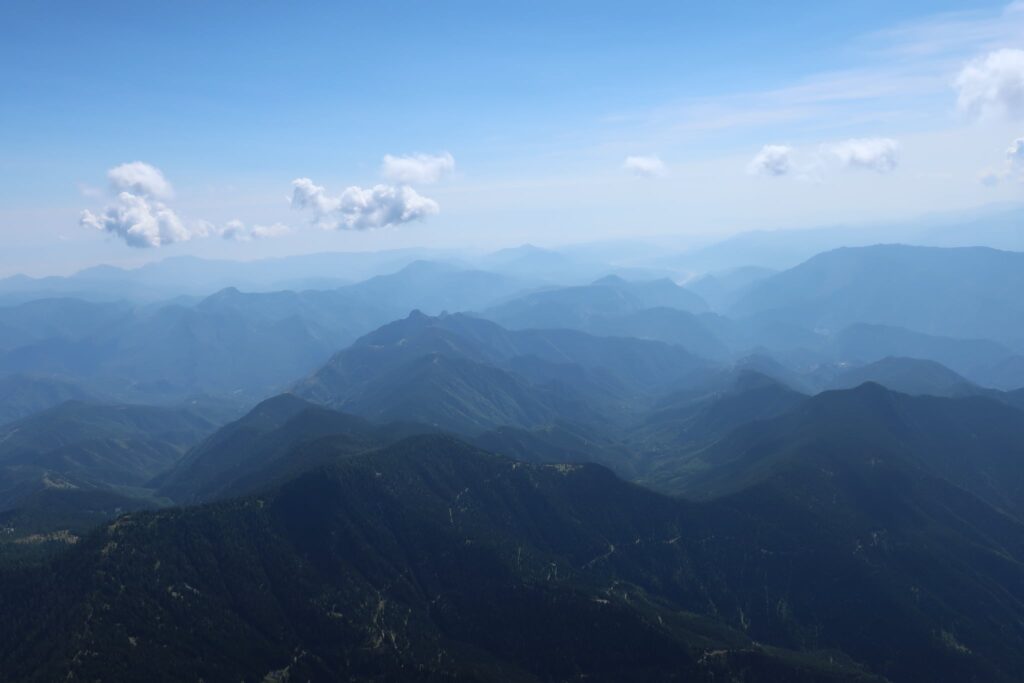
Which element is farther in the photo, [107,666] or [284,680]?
[284,680]

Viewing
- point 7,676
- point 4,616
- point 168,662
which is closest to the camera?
point 7,676

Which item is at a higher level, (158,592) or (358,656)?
(158,592)

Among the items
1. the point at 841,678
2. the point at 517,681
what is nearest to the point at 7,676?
the point at 517,681

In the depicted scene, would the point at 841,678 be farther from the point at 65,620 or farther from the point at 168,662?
the point at 65,620

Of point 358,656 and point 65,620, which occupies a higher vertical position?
point 65,620

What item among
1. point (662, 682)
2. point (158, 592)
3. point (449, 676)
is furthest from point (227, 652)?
point (662, 682)

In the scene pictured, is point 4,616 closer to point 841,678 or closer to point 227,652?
point 227,652

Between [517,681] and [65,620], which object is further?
[517,681]

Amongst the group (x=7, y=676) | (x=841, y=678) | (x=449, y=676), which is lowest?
(x=841, y=678)

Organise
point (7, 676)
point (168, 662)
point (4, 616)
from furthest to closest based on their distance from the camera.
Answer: point (4, 616), point (168, 662), point (7, 676)

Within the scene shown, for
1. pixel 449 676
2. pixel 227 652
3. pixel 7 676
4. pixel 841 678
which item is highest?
pixel 7 676
